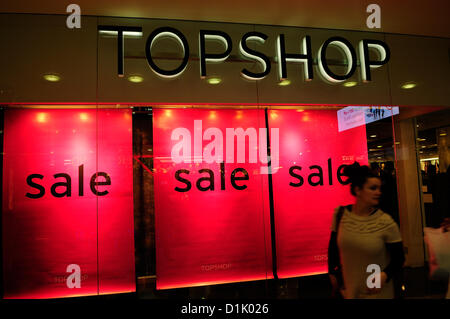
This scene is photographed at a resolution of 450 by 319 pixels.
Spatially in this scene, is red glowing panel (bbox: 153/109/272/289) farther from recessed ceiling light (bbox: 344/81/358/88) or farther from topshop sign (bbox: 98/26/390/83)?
recessed ceiling light (bbox: 344/81/358/88)

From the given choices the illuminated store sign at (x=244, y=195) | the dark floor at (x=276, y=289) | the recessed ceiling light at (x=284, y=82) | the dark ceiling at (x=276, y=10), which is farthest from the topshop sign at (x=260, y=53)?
the dark floor at (x=276, y=289)

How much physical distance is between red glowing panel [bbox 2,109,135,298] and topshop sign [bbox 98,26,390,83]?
95 centimetres

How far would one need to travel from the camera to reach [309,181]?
4086 mm

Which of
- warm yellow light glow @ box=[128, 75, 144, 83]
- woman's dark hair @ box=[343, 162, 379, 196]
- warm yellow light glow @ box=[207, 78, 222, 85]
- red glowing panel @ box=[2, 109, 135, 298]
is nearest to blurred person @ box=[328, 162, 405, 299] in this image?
woman's dark hair @ box=[343, 162, 379, 196]

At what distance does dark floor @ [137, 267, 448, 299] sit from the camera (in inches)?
144

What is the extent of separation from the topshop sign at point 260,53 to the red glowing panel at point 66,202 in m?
0.95

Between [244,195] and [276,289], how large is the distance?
4.49ft

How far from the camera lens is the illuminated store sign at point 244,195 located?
376cm

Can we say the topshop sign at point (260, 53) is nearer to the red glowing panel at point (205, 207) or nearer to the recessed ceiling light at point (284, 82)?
the recessed ceiling light at point (284, 82)

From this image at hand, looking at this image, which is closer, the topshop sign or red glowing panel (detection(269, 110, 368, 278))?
the topshop sign

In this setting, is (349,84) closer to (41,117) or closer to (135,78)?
(135,78)

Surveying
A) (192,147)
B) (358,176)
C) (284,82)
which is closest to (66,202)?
(192,147)
